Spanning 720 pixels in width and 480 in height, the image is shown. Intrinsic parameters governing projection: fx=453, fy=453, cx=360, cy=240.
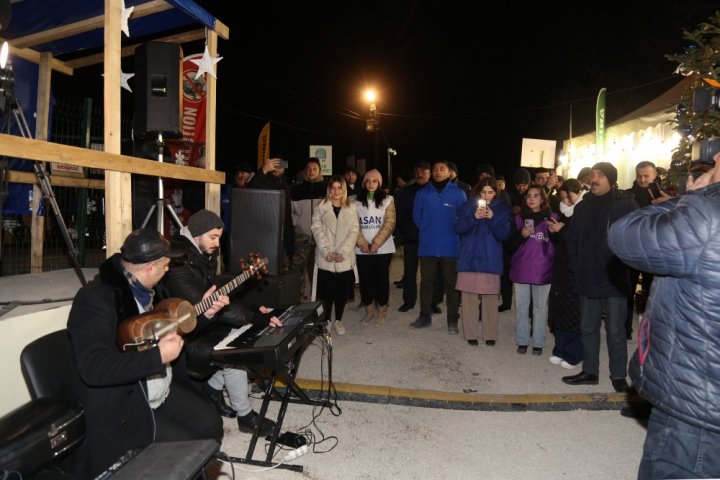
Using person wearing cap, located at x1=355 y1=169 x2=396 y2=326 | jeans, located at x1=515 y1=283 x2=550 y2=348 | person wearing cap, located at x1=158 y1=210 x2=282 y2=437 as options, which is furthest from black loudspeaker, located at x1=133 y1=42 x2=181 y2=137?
jeans, located at x1=515 y1=283 x2=550 y2=348

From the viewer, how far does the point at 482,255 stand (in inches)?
219

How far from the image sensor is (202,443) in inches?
75.2

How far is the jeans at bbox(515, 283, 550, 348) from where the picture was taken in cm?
525

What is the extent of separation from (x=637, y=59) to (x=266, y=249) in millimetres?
22910

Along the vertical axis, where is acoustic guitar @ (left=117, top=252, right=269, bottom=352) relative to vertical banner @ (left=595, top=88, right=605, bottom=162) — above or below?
below

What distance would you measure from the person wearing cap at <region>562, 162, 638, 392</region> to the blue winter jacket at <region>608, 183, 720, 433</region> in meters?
2.41

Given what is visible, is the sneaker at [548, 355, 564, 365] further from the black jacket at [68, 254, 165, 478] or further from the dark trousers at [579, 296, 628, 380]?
the black jacket at [68, 254, 165, 478]

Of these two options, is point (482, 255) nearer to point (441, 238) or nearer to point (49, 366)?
→ point (441, 238)

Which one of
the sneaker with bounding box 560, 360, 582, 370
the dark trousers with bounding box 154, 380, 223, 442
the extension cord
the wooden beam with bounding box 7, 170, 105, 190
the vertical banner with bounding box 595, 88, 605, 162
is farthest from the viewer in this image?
the vertical banner with bounding box 595, 88, 605, 162

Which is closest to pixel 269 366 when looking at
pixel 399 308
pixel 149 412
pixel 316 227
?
pixel 149 412

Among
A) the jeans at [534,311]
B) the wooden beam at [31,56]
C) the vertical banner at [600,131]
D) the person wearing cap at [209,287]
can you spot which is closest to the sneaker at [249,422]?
the person wearing cap at [209,287]

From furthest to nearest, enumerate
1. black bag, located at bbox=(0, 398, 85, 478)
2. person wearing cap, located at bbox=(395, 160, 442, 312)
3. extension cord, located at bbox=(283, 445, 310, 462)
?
person wearing cap, located at bbox=(395, 160, 442, 312) → extension cord, located at bbox=(283, 445, 310, 462) → black bag, located at bbox=(0, 398, 85, 478)

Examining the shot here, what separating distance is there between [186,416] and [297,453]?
2.77 ft

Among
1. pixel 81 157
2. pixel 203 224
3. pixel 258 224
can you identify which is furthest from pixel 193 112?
pixel 203 224
